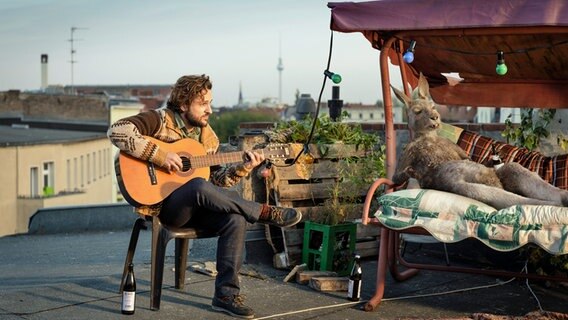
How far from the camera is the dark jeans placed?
569 cm

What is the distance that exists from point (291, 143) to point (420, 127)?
123cm

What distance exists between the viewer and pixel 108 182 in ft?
172

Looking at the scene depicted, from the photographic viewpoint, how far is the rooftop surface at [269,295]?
580 centimetres

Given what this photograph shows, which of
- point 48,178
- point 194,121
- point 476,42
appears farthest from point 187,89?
point 48,178

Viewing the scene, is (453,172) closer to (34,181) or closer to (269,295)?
(269,295)

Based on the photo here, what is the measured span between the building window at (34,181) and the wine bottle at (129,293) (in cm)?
3381

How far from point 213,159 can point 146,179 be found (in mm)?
476

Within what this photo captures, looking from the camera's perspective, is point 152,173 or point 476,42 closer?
point 152,173

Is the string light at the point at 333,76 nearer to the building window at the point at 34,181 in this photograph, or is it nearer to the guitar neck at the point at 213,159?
the guitar neck at the point at 213,159

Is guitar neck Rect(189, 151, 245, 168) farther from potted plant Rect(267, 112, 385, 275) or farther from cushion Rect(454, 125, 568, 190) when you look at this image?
cushion Rect(454, 125, 568, 190)

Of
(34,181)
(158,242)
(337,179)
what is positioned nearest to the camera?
(158,242)

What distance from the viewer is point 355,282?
20.0 feet

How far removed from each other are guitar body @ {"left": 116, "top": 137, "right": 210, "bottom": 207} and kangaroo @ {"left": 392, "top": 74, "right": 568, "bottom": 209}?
1.46m

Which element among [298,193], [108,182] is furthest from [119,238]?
[108,182]
